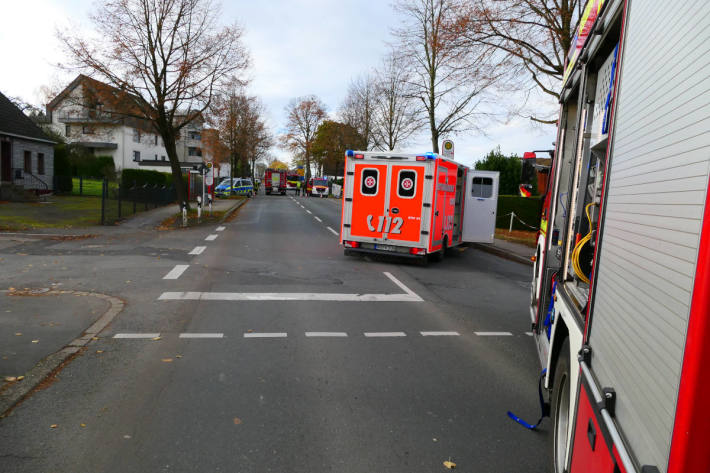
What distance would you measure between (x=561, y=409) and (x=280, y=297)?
5.67 meters

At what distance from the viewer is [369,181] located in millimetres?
12750

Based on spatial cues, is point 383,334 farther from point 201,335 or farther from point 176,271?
point 176,271

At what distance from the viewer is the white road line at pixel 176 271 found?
32.3ft

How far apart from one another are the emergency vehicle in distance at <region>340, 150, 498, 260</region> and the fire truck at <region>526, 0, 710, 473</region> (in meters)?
9.14

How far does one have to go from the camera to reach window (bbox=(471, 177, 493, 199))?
575 inches

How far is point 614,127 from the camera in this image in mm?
2391

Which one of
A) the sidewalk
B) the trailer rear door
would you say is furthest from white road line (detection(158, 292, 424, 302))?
the sidewalk

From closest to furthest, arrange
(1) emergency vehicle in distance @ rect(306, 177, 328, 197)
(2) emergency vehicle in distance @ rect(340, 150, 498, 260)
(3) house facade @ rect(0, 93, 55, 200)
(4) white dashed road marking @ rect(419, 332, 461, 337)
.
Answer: (4) white dashed road marking @ rect(419, 332, 461, 337)
(2) emergency vehicle in distance @ rect(340, 150, 498, 260)
(3) house facade @ rect(0, 93, 55, 200)
(1) emergency vehicle in distance @ rect(306, 177, 328, 197)

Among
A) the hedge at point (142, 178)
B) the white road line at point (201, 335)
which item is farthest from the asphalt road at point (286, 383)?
the hedge at point (142, 178)

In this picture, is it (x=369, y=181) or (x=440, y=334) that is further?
(x=369, y=181)

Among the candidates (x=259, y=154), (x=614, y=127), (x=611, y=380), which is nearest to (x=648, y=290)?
(x=611, y=380)

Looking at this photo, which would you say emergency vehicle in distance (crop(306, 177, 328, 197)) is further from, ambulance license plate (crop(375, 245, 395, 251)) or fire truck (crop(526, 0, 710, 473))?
fire truck (crop(526, 0, 710, 473))

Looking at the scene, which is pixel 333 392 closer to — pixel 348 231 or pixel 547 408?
pixel 547 408

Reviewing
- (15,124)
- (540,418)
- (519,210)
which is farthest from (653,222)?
(15,124)
